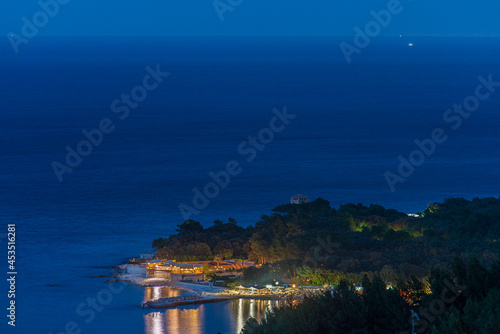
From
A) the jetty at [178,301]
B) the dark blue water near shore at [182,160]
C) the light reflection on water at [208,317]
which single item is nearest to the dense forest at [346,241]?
the jetty at [178,301]

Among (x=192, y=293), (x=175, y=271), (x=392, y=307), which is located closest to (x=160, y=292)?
(x=192, y=293)

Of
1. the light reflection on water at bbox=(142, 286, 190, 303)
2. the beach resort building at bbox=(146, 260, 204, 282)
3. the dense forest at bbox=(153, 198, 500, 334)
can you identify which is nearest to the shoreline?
the light reflection on water at bbox=(142, 286, 190, 303)

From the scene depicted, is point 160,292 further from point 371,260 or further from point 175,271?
point 371,260

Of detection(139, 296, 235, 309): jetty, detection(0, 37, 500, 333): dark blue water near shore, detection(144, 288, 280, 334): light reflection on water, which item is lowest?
detection(144, 288, 280, 334): light reflection on water

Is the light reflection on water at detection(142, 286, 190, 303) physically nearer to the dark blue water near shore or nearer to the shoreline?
the shoreline

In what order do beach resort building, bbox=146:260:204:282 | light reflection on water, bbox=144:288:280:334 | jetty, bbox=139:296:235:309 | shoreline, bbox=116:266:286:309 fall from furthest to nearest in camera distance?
beach resort building, bbox=146:260:204:282 < shoreline, bbox=116:266:286:309 < jetty, bbox=139:296:235:309 < light reflection on water, bbox=144:288:280:334
